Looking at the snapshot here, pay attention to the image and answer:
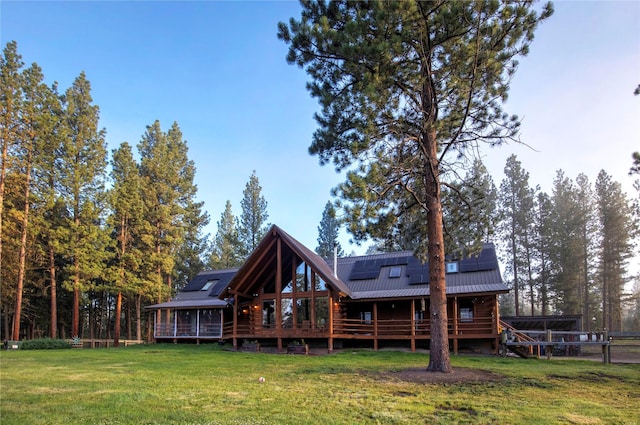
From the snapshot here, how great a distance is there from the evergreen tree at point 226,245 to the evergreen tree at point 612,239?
28.5 meters

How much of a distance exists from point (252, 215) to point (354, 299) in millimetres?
Result: 18154

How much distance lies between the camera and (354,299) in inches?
762

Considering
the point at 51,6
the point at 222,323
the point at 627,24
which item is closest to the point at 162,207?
the point at 222,323

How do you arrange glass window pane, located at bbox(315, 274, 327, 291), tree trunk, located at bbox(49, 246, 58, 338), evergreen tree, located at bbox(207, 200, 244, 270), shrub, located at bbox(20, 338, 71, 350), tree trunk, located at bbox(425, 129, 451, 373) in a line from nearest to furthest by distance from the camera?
1. tree trunk, located at bbox(425, 129, 451, 373)
2. glass window pane, located at bbox(315, 274, 327, 291)
3. shrub, located at bbox(20, 338, 71, 350)
4. tree trunk, located at bbox(49, 246, 58, 338)
5. evergreen tree, located at bbox(207, 200, 244, 270)

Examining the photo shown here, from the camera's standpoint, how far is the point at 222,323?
941 inches

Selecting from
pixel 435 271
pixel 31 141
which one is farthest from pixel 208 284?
pixel 435 271

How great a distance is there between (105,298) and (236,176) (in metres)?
16.2

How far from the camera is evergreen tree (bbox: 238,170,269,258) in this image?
35.1m

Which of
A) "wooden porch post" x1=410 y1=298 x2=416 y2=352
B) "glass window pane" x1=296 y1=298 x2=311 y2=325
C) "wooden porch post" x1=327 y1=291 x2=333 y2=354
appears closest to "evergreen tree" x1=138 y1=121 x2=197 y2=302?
"glass window pane" x1=296 y1=298 x2=311 y2=325

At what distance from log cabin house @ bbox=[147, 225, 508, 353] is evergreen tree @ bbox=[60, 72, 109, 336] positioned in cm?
804

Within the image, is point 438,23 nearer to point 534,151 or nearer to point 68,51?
point 534,151

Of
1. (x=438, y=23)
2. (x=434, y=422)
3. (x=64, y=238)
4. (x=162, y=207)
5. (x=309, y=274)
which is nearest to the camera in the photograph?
(x=434, y=422)

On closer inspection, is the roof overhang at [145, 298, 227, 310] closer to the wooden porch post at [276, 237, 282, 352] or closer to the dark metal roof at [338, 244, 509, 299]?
the wooden porch post at [276, 237, 282, 352]

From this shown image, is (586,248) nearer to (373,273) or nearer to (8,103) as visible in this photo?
(373,273)
